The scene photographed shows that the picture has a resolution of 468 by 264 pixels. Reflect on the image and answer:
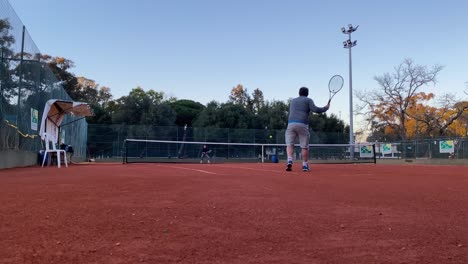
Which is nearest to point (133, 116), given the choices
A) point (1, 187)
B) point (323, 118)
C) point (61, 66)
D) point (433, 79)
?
point (61, 66)

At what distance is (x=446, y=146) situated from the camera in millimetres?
25703

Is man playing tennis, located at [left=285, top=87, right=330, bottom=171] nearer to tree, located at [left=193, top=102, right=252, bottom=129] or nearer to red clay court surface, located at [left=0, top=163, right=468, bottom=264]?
red clay court surface, located at [left=0, top=163, right=468, bottom=264]

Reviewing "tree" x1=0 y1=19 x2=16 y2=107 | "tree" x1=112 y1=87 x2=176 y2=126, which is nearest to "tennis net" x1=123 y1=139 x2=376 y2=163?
"tree" x1=112 y1=87 x2=176 y2=126

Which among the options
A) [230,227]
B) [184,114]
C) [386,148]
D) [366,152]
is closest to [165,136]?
[366,152]

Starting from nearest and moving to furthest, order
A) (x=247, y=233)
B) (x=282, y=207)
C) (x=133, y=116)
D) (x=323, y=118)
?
(x=247, y=233) < (x=282, y=207) < (x=133, y=116) < (x=323, y=118)

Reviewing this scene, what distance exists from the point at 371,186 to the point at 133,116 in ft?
156

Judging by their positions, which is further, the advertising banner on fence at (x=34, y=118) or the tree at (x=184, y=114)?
the tree at (x=184, y=114)

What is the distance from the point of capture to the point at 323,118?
56.8 meters

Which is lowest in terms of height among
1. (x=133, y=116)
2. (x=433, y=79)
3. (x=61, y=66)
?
(x=133, y=116)

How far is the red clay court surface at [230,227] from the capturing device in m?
2.30

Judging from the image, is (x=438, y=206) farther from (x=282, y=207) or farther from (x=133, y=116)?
(x=133, y=116)

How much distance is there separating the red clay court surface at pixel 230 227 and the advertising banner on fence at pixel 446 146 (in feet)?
76.3

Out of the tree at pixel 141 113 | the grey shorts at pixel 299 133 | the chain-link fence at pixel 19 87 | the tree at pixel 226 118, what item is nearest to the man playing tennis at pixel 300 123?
the grey shorts at pixel 299 133

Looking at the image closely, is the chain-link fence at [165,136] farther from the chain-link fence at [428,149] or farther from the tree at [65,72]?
the tree at [65,72]
